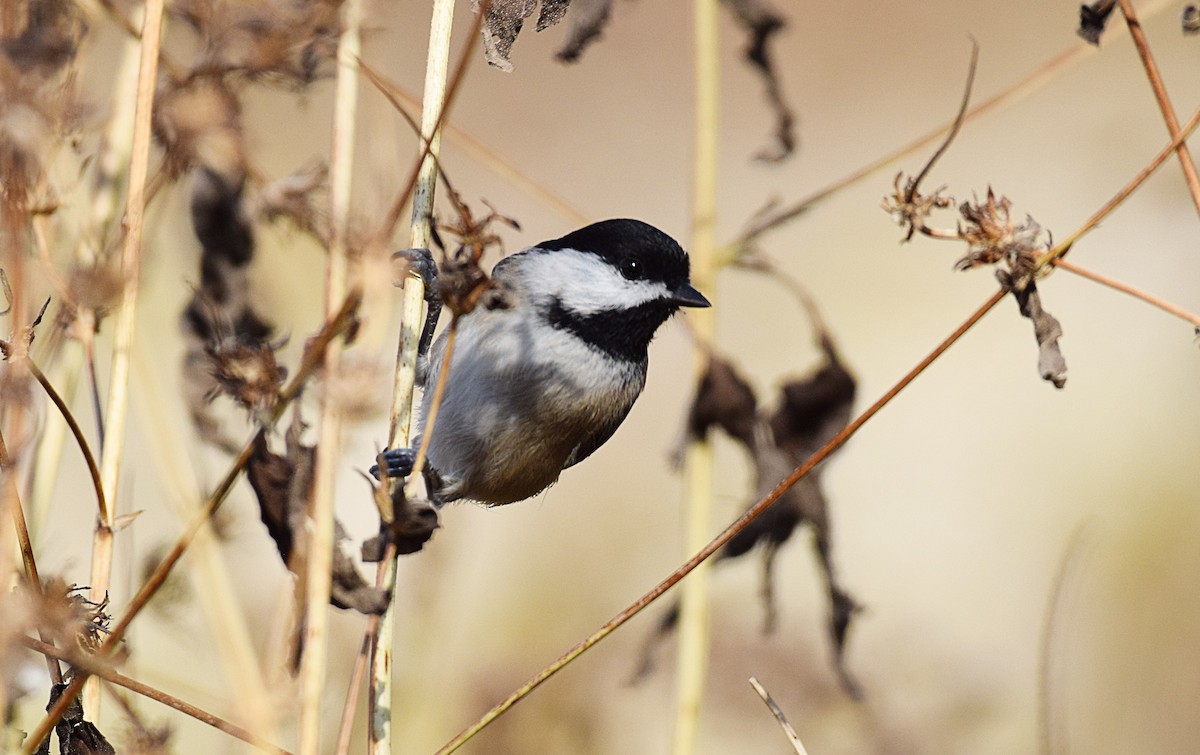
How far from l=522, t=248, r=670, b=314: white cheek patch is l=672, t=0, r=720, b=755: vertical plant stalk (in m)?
0.16

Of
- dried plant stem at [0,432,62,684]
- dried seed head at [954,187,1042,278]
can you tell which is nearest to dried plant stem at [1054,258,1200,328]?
dried seed head at [954,187,1042,278]

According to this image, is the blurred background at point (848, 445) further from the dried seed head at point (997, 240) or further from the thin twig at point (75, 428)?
the dried seed head at point (997, 240)

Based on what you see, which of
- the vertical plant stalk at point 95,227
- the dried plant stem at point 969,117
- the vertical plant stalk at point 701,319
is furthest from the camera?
the vertical plant stalk at point 701,319

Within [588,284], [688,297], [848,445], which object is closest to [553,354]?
[588,284]

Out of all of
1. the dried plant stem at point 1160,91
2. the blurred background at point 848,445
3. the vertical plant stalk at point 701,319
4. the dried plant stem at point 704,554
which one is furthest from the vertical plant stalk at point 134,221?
the dried plant stem at point 1160,91

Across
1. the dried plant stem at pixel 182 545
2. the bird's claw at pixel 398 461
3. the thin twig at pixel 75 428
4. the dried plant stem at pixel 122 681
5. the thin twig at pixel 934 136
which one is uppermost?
the thin twig at pixel 934 136

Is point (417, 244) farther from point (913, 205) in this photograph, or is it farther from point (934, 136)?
point (934, 136)

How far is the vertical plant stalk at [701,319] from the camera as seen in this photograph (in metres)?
1.97

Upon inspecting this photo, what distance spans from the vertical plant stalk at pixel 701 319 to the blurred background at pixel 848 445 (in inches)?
4.0

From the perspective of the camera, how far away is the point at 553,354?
7.30 feet

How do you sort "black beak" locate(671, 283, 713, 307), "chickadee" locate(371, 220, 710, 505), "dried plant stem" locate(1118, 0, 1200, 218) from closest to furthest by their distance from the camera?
"dried plant stem" locate(1118, 0, 1200, 218) < "black beak" locate(671, 283, 713, 307) < "chickadee" locate(371, 220, 710, 505)

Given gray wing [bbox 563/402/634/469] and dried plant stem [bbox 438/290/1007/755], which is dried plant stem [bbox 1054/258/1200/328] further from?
gray wing [bbox 563/402/634/469]

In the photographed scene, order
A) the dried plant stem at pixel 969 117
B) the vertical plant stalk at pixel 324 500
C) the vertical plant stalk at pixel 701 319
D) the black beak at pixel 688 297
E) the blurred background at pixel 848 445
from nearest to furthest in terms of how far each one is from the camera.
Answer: the vertical plant stalk at pixel 324 500
the dried plant stem at pixel 969 117
the vertical plant stalk at pixel 701 319
the black beak at pixel 688 297
the blurred background at pixel 848 445

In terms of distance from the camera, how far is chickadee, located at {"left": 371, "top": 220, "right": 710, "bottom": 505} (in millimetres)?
2223
